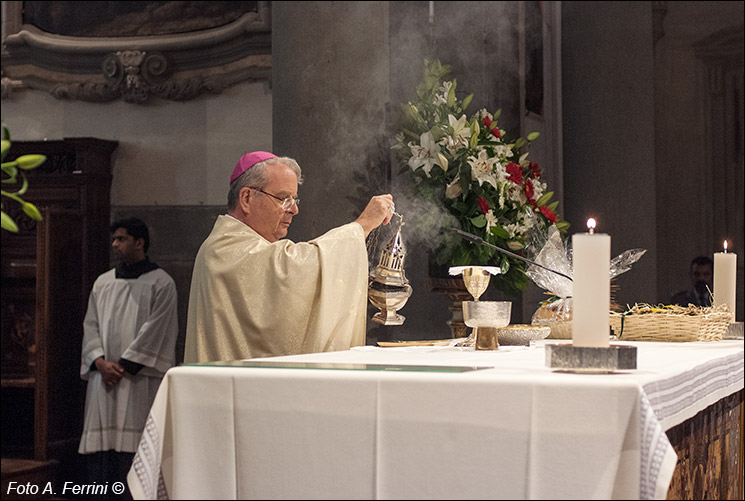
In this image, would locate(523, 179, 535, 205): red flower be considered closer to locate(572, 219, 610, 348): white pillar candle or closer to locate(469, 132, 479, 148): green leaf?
locate(469, 132, 479, 148): green leaf

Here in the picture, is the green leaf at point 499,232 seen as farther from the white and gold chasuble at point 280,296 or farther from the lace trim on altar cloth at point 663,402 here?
the lace trim on altar cloth at point 663,402

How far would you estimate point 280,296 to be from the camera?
3053mm

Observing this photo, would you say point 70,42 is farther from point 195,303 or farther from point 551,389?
point 551,389

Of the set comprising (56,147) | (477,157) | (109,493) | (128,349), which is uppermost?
(56,147)

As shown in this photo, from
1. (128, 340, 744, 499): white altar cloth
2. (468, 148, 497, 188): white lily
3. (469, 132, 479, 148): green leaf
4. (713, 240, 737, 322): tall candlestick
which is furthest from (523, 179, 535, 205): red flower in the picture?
(128, 340, 744, 499): white altar cloth

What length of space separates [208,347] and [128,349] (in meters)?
3.37

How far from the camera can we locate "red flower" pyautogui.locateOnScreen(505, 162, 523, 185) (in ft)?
12.7

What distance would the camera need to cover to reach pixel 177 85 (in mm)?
7336

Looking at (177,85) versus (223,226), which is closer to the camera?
(223,226)

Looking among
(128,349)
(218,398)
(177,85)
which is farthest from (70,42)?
(218,398)

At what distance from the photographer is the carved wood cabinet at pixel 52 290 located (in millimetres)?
6453

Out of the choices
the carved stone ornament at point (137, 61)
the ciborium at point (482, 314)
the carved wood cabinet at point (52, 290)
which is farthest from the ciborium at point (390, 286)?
the carved stone ornament at point (137, 61)

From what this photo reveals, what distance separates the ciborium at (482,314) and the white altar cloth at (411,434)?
17.6 inches

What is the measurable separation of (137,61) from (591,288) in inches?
239
